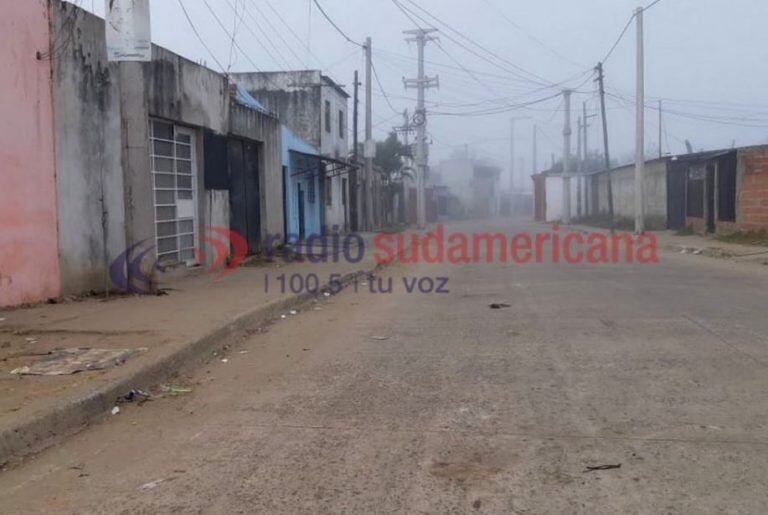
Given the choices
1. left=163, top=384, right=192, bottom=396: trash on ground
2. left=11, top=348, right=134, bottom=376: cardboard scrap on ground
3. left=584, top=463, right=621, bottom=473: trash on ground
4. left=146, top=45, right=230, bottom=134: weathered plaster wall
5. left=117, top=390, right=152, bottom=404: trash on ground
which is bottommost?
left=584, top=463, right=621, bottom=473: trash on ground

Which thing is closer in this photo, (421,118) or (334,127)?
(334,127)

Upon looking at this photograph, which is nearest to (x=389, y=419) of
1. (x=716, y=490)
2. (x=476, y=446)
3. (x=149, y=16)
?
(x=476, y=446)

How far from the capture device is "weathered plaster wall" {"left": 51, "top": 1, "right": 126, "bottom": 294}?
33.6ft

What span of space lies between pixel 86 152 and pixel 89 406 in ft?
20.1

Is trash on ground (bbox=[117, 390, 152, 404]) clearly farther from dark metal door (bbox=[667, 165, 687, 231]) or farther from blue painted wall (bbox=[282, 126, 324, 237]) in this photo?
dark metal door (bbox=[667, 165, 687, 231])

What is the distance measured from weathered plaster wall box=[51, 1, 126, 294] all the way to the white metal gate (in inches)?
63.9

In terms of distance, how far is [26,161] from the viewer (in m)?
9.50

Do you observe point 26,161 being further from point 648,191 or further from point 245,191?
point 648,191

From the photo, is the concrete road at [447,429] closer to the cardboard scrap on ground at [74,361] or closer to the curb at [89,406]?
the curb at [89,406]

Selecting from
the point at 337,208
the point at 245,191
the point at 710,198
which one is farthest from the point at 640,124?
the point at 245,191

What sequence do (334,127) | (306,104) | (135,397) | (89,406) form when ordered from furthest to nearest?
(334,127), (306,104), (135,397), (89,406)

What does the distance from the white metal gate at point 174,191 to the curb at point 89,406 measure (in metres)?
5.33

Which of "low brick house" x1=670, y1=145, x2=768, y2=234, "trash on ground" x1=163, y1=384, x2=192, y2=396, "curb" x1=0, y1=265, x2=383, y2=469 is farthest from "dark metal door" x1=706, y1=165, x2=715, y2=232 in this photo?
"trash on ground" x1=163, y1=384, x2=192, y2=396

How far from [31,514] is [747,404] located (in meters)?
4.85
